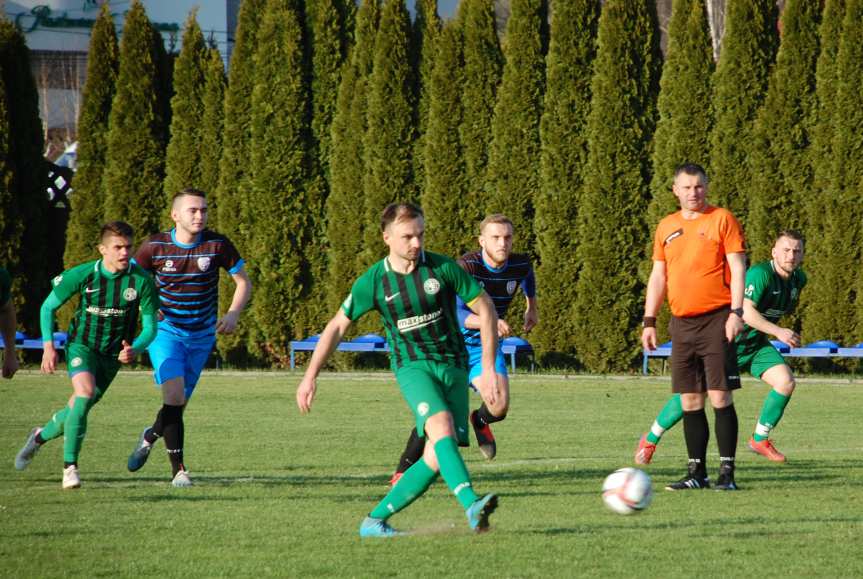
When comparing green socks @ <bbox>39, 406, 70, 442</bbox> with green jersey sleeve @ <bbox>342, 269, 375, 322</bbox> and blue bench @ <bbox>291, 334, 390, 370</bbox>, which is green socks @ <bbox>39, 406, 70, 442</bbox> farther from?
blue bench @ <bbox>291, 334, 390, 370</bbox>

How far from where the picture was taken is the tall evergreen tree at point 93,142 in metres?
23.8

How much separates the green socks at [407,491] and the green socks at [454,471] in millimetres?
126

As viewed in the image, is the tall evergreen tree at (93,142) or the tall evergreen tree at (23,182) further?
the tall evergreen tree at (93,142)

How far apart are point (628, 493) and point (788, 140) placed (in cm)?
1430

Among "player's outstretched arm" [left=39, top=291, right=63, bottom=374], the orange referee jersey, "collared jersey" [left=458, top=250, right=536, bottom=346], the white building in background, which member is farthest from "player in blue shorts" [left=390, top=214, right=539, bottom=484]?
the white building in background

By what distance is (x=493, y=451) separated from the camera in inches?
394

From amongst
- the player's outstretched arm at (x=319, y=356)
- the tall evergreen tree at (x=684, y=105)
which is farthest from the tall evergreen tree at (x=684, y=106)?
the player's outstretched arm at (x=319, y=356)

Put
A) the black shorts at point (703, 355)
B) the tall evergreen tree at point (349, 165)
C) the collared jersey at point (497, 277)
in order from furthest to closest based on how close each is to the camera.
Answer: the tall evergreen tree at point (349, 165), the collared jersey at point (497, 277), the black shorts at point (703, 355)

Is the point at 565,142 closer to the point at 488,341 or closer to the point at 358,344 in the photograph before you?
the point at 358,344

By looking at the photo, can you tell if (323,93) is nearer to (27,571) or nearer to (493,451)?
(493,451)

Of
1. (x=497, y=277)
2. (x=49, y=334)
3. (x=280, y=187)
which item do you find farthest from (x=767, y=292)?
(x=280, y=187)

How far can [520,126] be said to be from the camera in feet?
71.1

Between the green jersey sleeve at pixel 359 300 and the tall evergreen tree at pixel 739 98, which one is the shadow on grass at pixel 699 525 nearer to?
the green jersey sleeve at pixel 359 300

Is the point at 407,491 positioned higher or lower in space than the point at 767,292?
lower
